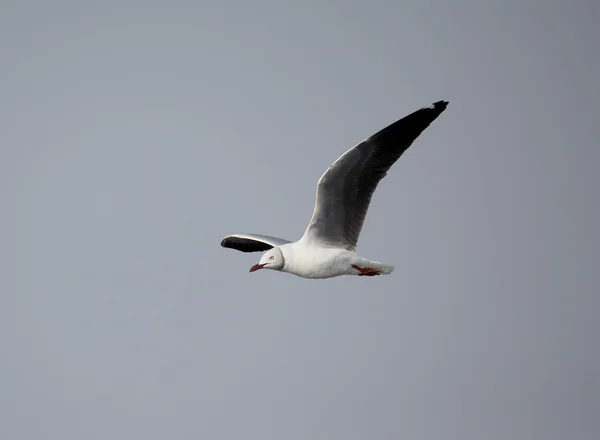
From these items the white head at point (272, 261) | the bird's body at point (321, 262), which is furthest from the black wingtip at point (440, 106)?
the white head at point (272, 261)

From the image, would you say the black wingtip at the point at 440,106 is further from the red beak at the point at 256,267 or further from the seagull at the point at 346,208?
the red beak at the point at 256,267

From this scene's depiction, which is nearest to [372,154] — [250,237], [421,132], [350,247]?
[421,132]

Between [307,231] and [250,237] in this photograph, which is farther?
[250,237]

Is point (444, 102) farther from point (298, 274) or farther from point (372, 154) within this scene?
point (298, 274)

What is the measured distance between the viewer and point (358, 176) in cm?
2097

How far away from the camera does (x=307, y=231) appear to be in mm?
21953

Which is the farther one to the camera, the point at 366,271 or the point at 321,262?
the point at 366,271

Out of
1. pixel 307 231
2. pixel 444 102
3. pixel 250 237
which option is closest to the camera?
pixel 444 102

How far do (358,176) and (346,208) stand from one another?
Answer: 0.90 meters

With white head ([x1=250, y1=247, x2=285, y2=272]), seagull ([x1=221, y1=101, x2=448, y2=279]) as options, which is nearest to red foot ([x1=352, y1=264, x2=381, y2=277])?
seagull ([x1=221, y1=101, x2=448, y2=279])

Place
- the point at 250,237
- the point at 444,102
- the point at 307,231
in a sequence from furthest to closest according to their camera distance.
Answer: the point at 250,237, the point at 307,231, the point at 444,102

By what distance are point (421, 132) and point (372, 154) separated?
1.07 meters

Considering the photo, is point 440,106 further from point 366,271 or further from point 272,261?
point 272,261

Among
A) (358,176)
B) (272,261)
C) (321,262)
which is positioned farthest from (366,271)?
(358,176)
